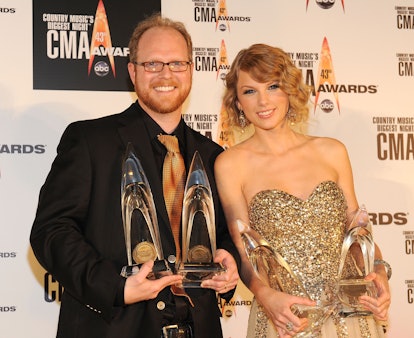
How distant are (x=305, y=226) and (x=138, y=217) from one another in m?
0.71

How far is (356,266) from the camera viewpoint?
8.41 ft

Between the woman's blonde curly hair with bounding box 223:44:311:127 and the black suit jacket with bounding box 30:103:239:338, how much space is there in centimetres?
46

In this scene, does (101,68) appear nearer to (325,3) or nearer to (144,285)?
(325,3)

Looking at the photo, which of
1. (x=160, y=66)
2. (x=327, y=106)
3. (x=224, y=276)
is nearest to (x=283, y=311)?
(x=224, y=276)


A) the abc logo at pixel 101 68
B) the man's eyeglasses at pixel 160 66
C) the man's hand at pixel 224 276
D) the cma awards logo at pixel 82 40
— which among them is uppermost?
the cma awards logo at pixel 82 40

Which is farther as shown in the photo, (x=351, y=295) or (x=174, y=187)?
(x=174, y=187)

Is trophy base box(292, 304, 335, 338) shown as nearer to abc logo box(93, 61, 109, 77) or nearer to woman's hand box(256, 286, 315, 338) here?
woman's hand box(256, 286, 315, 338)

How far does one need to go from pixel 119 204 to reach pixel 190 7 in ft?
5.35

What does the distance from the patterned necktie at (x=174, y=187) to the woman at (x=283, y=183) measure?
0.92 ft

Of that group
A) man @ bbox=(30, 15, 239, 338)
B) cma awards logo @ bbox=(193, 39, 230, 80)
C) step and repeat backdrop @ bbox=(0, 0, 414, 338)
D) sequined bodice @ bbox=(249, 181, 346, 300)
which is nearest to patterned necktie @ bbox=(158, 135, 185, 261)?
man @ bbox=(30, 15, 239, 338)

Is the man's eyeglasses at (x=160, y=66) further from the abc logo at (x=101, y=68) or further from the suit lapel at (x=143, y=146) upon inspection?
the abc logo at (x=101, y=68)

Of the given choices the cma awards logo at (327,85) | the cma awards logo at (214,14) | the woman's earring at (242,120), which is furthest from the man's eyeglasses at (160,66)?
the cma awards logo at (327,85)

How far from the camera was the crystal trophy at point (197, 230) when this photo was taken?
237 cm

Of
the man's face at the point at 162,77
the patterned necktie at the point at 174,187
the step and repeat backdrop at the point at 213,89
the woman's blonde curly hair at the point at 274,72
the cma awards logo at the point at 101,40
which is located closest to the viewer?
the patterned necktie at the point at 174,187
